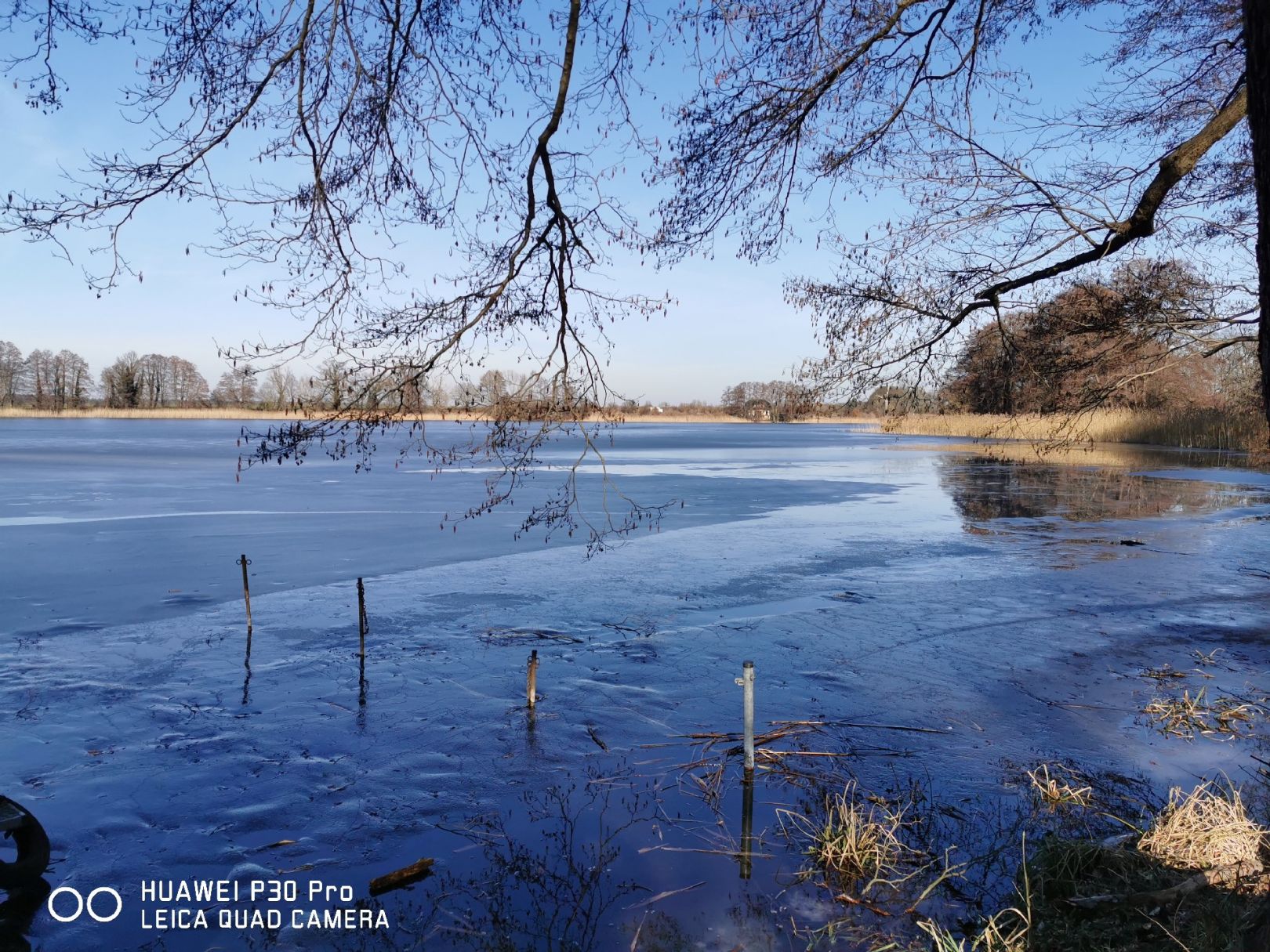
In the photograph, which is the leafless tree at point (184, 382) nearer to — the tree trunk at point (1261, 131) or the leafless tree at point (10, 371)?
the leafless tree at point (10, 371)

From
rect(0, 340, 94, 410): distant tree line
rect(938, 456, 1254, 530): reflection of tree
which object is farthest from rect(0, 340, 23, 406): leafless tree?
rect(938, 456, 1254, 530): reflection of tree

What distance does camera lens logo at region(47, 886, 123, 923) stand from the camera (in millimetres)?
4320

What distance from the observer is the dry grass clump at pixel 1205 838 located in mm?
4242

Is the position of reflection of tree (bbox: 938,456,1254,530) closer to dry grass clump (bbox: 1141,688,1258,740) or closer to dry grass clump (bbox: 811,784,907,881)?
dry grass clump (bbox: 1141,688,1258,740)

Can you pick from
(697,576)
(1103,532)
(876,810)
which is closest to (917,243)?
(876,810)

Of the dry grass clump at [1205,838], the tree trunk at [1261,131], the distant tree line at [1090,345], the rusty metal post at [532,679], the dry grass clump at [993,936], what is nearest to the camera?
the tree trunk at [1261,131]

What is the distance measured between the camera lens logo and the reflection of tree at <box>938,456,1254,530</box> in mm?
17546

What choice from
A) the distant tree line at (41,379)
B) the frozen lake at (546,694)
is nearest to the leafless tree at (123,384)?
the distant tree line at (41,379)

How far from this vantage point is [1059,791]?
17.9ft

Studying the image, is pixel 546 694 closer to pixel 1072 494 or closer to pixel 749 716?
pixel 749 716

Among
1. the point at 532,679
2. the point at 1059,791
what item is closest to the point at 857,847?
the point at 1059,791

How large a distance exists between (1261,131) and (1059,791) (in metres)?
4.19

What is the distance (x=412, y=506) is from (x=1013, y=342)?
1603 cm

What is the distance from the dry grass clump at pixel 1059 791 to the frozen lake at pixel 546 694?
0.77 ft
